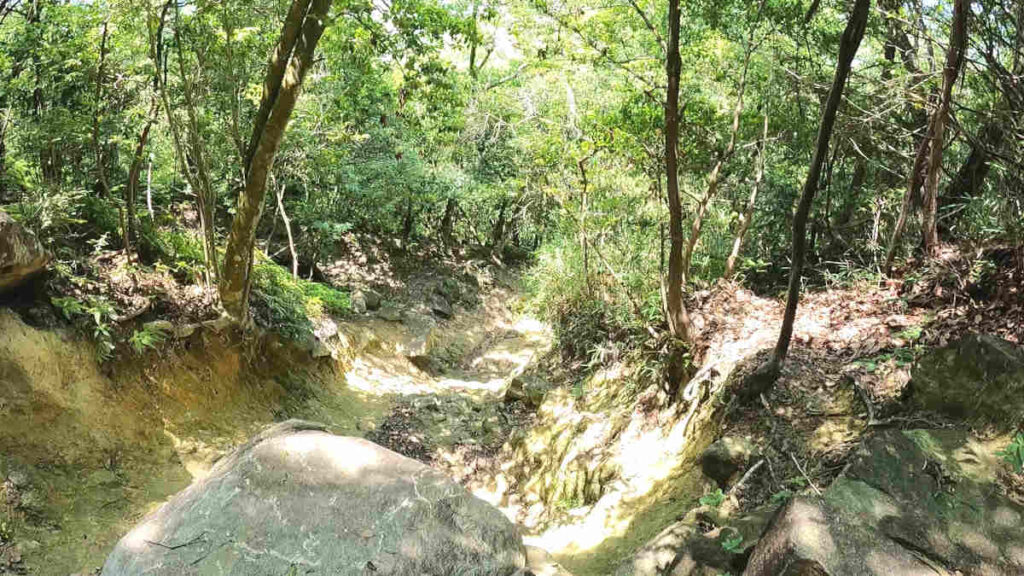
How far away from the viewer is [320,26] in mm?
6016

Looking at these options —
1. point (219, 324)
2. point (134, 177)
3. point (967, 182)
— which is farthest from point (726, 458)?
point (134, 177)

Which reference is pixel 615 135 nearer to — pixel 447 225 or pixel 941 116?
pixel 941 116

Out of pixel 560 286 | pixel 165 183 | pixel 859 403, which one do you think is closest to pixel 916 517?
pixel 859 403

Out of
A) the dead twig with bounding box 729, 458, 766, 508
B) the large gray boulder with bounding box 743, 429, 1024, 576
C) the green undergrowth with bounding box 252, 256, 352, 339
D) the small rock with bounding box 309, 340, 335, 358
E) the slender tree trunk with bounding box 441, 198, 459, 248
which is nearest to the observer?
the large gray boulder with bounding box 743, 429, 1024, 576

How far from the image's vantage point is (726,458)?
439cm

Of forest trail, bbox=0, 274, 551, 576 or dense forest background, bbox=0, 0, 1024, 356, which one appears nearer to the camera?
A: forest trail, bbox=0, 274, 551, 576

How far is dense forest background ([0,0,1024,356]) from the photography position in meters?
5.46

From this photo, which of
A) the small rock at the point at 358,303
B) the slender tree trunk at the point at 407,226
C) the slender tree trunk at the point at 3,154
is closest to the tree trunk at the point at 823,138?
the slender tree trunk at the point at 3,154

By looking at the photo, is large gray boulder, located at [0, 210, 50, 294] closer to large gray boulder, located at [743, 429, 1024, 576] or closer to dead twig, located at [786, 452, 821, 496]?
large gray boulder, located at [743, 429, 1024, 576]

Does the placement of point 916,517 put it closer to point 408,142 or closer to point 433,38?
point 433,38

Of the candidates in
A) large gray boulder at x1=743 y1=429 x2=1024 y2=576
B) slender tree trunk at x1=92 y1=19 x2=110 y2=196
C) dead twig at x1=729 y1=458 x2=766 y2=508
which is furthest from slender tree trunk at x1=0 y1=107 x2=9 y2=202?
large gray boulder at x1=743 y1=429 x2=1024 y2=576

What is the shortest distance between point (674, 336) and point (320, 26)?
15.9 ft

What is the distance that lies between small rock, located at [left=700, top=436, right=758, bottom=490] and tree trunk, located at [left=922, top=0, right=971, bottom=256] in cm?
278

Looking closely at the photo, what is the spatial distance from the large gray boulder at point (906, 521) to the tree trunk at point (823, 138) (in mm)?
1264
